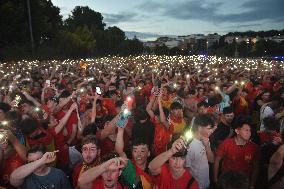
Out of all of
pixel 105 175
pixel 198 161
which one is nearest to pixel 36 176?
pixel 105 175

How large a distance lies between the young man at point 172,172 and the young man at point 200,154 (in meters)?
0.77

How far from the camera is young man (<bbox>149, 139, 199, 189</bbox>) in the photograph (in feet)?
13.9

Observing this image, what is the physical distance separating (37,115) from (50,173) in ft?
9.25

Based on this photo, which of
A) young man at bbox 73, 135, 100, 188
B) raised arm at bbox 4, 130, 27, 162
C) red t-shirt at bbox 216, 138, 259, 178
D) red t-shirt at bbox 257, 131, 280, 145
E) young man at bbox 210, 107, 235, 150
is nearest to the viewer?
young man at bbox 73, 135, 100, 188

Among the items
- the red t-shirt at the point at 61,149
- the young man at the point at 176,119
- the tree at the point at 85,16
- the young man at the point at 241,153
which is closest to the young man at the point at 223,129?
the young man at the point at 176,119

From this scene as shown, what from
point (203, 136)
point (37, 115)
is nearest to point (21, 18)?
point (37, 115)

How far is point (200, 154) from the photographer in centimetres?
509

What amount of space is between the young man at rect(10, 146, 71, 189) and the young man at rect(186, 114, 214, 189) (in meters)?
1.67

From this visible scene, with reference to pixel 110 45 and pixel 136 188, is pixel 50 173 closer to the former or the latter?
pixel 136 188

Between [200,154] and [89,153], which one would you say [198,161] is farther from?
[89,153]

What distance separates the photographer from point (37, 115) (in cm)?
706

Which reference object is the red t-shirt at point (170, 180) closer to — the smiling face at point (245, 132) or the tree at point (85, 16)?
the smiling face at point (245, 132)

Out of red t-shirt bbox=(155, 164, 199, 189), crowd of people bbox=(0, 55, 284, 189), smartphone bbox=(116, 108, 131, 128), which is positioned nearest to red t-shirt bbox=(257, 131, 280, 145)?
crowd of people bbox=(0, 55, 284, 189)

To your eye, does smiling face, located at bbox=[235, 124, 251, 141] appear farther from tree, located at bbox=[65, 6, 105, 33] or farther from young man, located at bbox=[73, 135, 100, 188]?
tree, located at bbox=[65, 6, 105, 33]
